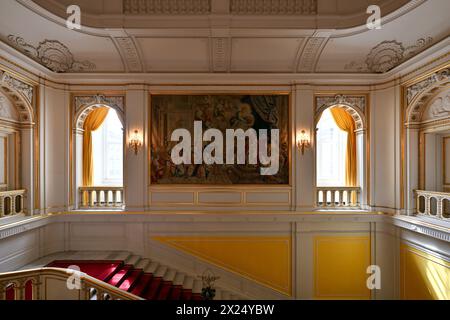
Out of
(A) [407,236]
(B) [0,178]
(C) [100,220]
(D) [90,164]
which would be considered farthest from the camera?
(D) [90,164]

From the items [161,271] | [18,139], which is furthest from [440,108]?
[18,139]

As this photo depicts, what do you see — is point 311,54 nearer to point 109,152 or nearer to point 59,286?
point 109,152

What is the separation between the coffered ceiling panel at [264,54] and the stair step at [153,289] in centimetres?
568

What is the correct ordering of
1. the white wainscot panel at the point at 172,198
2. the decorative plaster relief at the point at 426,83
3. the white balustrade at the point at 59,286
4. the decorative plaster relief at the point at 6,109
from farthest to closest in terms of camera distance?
the white wainscot panel at the point at 172,198, the decorative plaster relief at the point at 6,109, the decorative plaster relief at the point at 426,83, the white balustrade at the point at 59,286

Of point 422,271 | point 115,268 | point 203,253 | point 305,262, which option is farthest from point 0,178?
point 422,271

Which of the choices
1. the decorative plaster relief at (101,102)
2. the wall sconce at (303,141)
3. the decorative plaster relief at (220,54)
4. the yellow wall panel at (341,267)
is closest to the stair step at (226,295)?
the yellow wall panel at (341,267)

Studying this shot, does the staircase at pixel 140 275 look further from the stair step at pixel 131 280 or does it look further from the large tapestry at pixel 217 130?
the large tapestry at pixel 217 130

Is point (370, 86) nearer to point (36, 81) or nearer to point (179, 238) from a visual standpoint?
→ point (179, 238)

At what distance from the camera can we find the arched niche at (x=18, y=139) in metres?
5.07

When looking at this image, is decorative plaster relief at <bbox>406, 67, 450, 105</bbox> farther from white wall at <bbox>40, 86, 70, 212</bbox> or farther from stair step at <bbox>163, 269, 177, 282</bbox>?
white wall at <bbox>40, 86, 70, 212</bbox>

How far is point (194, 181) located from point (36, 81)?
463 cm

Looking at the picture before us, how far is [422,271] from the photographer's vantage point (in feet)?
16.7

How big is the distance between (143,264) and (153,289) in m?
0.79

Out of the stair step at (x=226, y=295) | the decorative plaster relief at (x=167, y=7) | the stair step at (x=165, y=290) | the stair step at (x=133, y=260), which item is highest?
the decorative plaster relief at (x=167, y=7)
